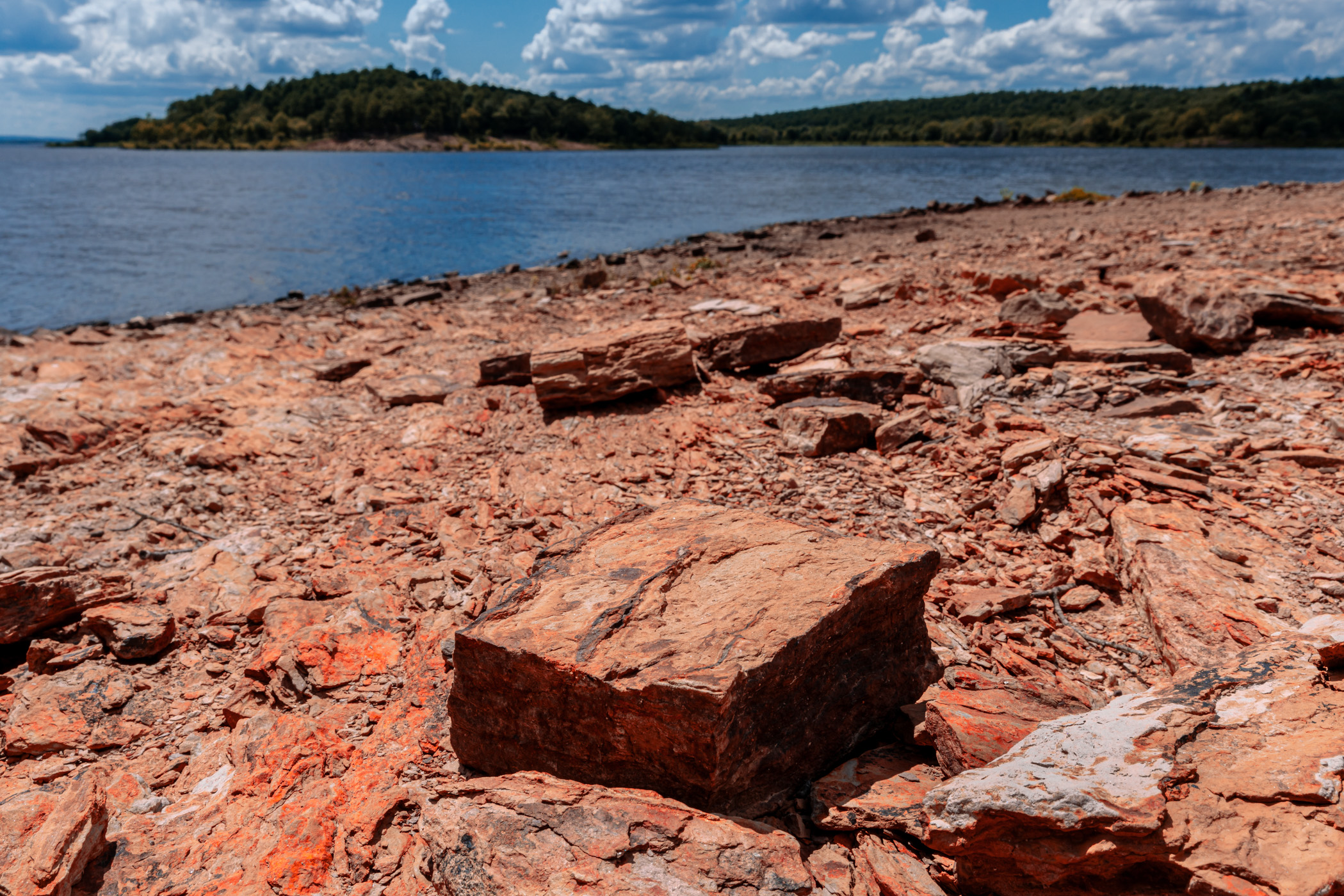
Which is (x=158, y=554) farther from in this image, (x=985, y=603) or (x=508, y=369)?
(x=985, y=603)

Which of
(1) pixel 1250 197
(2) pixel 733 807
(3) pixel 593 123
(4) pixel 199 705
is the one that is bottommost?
(4) pixel 199 705

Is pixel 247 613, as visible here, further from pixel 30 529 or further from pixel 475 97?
pixel 475 97

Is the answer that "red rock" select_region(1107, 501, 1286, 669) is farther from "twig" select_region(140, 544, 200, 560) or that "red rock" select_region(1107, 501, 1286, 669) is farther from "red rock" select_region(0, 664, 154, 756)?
"twig" select_region(140, 544, 200, 560)

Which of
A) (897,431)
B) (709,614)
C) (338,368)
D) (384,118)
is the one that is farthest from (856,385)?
(384,118)

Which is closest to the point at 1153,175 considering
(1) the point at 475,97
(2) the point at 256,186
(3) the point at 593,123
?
(2) the point at 256,186

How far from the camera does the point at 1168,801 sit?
6.73 ft

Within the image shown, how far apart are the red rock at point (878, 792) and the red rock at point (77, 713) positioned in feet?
11.2

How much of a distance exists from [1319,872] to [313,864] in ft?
10.4

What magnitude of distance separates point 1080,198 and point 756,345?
23.7 m

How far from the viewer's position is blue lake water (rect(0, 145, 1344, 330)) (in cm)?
1817

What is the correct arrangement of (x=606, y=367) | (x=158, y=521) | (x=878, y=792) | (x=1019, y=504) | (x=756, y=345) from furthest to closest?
(x=756, y=345) < (x=606, y=367) < (x=158, y=521) < (x=1019, y=504) < (x=878, y=792)

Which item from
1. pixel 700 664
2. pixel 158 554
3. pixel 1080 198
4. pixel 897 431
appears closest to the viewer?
pixel 700 664

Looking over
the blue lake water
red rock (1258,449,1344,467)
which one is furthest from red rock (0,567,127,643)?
the blue lake water

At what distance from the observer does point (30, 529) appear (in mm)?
5285
